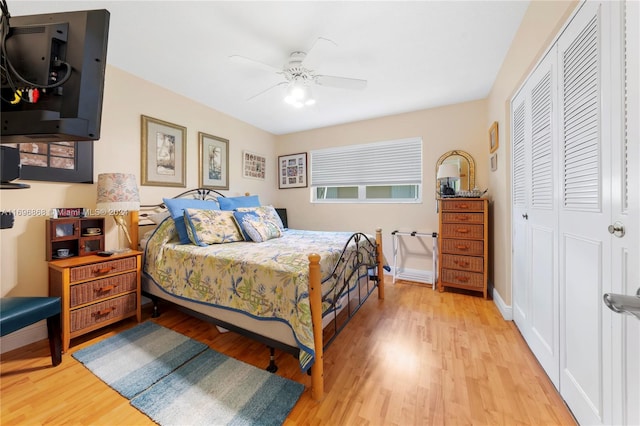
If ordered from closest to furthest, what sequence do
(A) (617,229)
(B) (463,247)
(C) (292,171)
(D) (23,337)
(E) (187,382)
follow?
(A) (617,229) → (E) (187,382) → (D) (23,337) → (B) (463,247) → (C) (292,171)

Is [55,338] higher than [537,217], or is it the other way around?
[537,217]

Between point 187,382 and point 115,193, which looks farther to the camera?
point 115,193

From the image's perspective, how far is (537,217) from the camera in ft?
5.27

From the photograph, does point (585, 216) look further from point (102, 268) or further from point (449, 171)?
point (102, 268)

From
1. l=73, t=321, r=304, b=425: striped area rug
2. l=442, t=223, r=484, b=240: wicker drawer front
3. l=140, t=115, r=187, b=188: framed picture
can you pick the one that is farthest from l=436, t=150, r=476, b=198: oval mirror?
l=140, t=115, r=187, b=188: framed picture

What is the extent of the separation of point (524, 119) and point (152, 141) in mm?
3580

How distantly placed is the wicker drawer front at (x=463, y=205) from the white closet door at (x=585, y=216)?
148 cm

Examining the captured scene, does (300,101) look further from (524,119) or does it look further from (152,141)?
(524,119)

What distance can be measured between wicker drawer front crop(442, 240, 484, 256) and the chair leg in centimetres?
362

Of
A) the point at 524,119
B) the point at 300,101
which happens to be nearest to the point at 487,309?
the point at 524,119

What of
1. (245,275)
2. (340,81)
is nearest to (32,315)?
(245,275)

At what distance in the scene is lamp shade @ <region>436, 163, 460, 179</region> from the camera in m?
2.92

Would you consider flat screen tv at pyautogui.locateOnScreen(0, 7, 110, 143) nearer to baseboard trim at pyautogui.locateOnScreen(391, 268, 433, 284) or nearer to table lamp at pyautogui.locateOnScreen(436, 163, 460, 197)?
table lamp at pyautogui.locateOnScreen(436, 163, 460, 197)

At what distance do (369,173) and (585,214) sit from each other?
2.79 m
